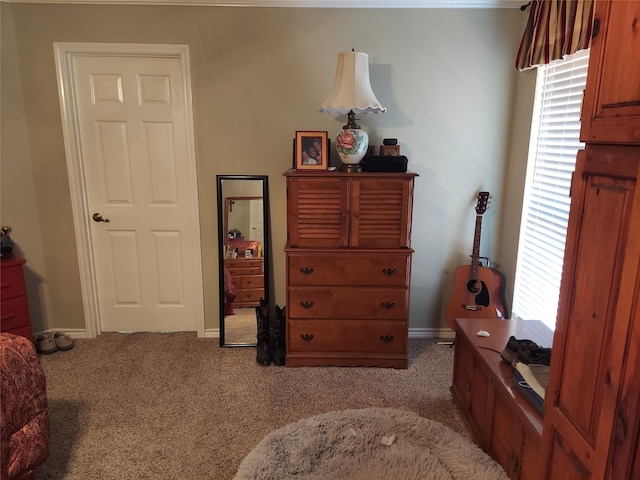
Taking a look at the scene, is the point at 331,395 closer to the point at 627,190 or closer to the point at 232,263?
the point at 232,263

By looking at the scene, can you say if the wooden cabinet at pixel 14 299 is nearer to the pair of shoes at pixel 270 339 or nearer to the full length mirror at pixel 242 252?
the full length mirror at pixel 242 252

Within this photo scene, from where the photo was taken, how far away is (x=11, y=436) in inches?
64.5

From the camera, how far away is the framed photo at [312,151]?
109 inches

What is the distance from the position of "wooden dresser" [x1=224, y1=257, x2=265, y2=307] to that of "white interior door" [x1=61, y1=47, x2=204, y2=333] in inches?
11.1

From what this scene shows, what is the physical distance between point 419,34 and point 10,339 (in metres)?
2.78

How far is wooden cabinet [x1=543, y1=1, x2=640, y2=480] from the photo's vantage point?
0.84 metres

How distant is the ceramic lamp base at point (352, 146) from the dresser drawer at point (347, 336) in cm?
99

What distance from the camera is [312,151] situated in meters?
2.77

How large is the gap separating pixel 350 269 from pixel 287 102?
1195 millimetres

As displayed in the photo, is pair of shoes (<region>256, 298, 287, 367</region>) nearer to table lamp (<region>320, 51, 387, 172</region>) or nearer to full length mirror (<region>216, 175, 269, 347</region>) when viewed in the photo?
full length mirror (<region>216, 175, 269, 347</region>)

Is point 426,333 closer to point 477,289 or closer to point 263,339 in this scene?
point 477,289

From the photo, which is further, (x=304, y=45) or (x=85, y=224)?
(x=85, y=224)

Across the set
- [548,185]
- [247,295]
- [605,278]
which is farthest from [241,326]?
[605,278]

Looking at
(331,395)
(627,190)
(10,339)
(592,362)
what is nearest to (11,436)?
(10,339)
